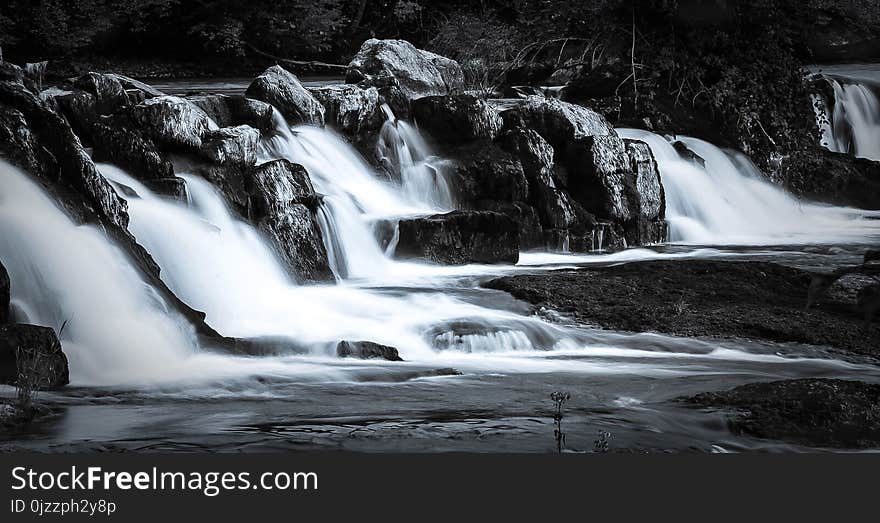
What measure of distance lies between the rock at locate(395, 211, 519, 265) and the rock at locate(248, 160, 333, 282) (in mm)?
898

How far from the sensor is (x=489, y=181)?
11836 mm

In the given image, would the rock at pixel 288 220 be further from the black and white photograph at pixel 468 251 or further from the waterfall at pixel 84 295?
the waterfall at pixel 84 295

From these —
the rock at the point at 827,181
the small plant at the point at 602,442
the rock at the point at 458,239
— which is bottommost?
the small plant at the point at 602,442

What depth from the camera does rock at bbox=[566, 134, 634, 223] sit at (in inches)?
488

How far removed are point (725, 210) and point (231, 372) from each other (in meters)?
8.94

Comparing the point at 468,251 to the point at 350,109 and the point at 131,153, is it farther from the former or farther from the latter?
the point at 131,153

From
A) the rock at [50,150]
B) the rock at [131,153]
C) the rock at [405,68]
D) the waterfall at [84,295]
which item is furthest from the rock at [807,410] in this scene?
the rock at [405,68]

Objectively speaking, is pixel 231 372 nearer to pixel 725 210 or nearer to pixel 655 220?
pixel 655 220

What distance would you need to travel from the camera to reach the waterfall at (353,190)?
33.1 feet

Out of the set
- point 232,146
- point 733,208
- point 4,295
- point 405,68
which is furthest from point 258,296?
point 733,208

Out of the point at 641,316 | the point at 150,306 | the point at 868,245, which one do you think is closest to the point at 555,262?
the point at 641,316

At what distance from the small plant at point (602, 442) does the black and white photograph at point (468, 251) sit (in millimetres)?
29

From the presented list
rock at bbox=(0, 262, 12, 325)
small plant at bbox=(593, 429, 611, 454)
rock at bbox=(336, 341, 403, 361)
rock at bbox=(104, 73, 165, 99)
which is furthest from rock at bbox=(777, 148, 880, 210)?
rock at bbox=(0, 262, 12, 325)

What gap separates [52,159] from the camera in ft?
25.3
